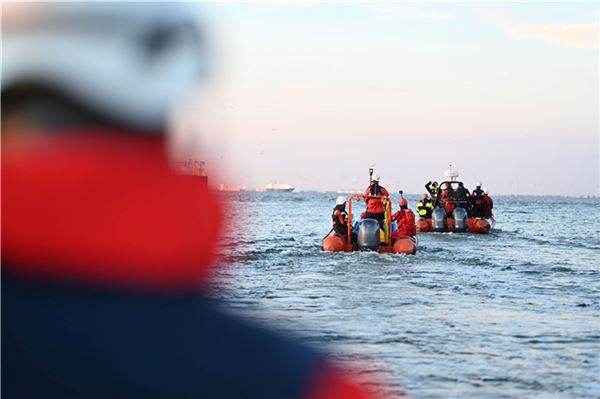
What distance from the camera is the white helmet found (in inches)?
48.3

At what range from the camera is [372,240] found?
21.1 m

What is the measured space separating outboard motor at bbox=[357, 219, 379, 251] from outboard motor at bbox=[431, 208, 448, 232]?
11223 millimetres

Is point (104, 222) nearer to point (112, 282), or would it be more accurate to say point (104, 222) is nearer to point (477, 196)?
point (112, 282)

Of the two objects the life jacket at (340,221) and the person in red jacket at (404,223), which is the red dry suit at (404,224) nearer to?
the person in red jacket at (404,223)

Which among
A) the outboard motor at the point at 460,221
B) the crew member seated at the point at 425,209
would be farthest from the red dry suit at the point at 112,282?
the crew member seated at the point at 425,209

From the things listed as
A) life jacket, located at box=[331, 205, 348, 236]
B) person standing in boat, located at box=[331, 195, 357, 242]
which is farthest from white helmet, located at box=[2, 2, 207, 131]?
life jacket, located at box=[331, 205, 348, 236]

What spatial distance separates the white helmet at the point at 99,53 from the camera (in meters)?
Result: 1.23

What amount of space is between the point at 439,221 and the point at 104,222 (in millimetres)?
31226

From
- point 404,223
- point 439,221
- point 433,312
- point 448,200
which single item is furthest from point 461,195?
point 433,312

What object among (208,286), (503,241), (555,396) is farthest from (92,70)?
(503,241)

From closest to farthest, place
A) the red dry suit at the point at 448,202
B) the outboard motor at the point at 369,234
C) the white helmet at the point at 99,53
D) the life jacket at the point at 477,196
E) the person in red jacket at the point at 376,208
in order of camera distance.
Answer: the white helmet at the point at 99,53
the outboard motor at the point at 369,234
the person in red jacket at the point at 376,208
the red dry suit at the point at 448,202
the life jacket at the point at 477,196

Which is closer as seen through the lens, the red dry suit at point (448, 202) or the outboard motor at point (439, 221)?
the outboard motor at point (439, 221)

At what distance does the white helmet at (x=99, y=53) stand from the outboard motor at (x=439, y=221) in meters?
31.2

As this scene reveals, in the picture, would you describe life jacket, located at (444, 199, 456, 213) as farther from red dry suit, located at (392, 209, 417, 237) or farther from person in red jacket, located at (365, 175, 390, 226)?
person in red jacket, located at (365, 175, 390, 226)
